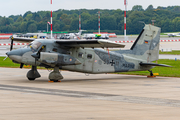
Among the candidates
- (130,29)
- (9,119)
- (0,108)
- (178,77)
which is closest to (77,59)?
(178,77)

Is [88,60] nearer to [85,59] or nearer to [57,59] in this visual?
[85,59]

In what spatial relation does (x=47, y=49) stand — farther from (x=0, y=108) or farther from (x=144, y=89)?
(x=0, y=108)

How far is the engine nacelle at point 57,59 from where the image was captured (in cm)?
2097

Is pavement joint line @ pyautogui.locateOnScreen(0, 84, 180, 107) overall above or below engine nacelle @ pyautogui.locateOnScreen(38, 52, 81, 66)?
below

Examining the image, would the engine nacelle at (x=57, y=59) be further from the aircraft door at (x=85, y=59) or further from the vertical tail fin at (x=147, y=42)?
the vertical tail fin at (x=147, y=42)

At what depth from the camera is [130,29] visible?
636 ft

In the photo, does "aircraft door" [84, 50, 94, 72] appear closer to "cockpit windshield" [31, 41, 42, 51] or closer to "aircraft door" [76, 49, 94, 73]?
"aircraft door" [76, 49, 94, 73]

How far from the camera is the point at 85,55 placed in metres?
23.0

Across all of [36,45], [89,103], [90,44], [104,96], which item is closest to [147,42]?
[90,44]

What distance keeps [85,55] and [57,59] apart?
2488mm

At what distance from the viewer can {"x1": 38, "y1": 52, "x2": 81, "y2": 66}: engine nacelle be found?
21.0 meters

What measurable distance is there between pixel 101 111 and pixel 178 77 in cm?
1472

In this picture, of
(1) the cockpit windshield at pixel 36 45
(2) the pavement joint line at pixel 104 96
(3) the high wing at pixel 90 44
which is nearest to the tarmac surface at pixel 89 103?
(2) the pavement joint line at pixel 104 96

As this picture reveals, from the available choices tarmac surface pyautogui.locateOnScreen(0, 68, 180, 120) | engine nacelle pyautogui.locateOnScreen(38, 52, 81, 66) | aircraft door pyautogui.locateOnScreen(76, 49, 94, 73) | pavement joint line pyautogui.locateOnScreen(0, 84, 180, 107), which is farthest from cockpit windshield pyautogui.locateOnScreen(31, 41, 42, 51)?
pavement joint line pyautogui.locateOnScreen(0, 84, 180, 107)
